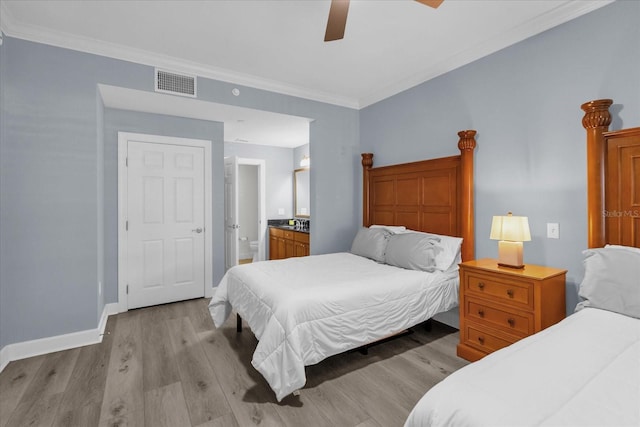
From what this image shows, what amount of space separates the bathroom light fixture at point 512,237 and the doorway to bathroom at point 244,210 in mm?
3331

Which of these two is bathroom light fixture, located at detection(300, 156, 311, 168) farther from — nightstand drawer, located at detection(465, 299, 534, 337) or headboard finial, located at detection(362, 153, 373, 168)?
nightstand drawer, located at detection(465, 299, 534, 337)

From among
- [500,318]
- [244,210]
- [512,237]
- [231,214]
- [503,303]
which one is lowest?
[500,318]

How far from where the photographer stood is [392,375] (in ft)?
7.51

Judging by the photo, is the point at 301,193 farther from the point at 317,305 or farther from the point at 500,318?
the point at 500,318

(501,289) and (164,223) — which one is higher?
(164,223)

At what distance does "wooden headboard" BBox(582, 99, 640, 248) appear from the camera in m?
2.00

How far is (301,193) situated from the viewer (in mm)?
6215

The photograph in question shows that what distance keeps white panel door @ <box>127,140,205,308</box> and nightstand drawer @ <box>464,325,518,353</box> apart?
3.24 m

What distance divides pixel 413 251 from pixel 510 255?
0.78m

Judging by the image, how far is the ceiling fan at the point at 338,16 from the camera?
1.87 m

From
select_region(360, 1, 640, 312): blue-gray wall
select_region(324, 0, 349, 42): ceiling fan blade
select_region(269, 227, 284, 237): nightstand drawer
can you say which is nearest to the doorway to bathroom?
select_region(269, 227, 284, 237): nightstand drawer

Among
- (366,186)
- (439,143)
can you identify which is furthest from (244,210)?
(439,143)

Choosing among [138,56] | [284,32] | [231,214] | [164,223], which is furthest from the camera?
[231,214]

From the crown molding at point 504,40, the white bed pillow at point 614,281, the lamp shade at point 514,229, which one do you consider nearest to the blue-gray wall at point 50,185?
the crown molding at point 504,40
